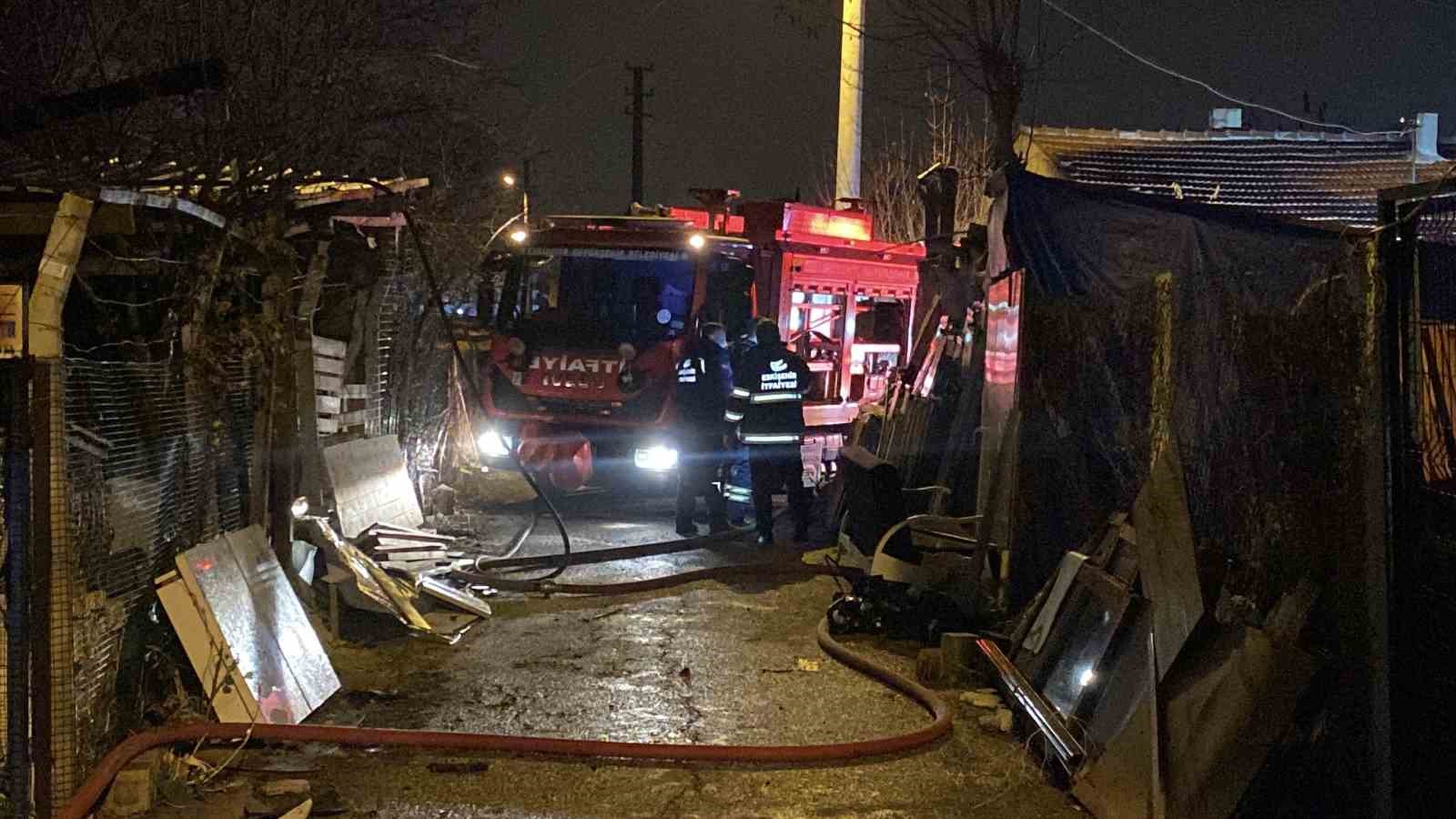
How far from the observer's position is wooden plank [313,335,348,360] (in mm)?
9797

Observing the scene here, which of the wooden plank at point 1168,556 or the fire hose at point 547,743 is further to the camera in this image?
the fire hose at point 547,743

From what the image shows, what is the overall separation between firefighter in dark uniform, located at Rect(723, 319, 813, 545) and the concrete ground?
1.79m

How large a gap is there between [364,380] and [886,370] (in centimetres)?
689

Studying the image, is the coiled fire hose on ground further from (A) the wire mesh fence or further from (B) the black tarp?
(B) the black tarp

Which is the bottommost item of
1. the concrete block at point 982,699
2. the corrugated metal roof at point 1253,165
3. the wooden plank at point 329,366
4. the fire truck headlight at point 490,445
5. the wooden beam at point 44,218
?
the concrete block at point 982,699

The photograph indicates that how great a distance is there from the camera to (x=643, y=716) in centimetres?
635

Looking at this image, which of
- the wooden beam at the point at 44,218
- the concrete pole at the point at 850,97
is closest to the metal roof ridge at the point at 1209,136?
the concrete pole at the point at 850,97

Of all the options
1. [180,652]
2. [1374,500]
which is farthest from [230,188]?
[1374,500]

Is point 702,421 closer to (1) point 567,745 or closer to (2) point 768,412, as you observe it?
(2) point 768,412

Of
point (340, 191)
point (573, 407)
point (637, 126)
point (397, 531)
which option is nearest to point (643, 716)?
point (397, 531)

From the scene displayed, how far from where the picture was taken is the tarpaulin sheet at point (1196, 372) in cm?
476

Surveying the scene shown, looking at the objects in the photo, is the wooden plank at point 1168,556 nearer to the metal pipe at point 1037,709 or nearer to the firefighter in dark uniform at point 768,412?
the metal pipe at point 1037,709

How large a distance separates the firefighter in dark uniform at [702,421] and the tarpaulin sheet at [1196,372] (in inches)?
151

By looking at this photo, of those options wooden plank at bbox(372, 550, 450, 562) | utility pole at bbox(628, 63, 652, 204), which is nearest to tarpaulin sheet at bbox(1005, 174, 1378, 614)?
wooden plank at bbox(372, 550, 450, 562)
